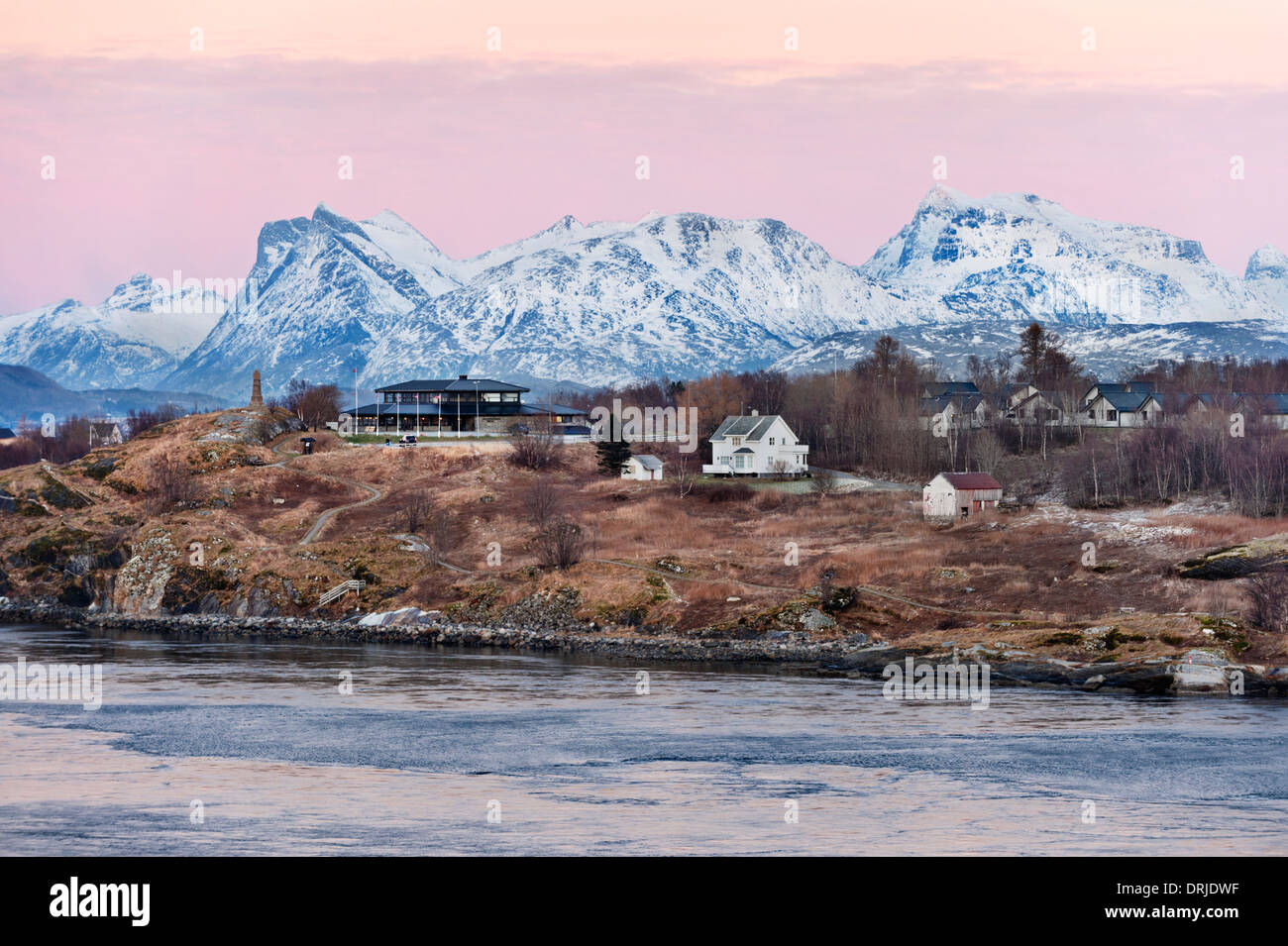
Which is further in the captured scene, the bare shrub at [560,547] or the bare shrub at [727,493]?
the bare shrub at [727,493]

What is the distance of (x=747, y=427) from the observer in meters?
130

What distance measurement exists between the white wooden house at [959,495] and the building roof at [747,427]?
30348mm

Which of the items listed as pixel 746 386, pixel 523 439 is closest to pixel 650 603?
pixel 523 439

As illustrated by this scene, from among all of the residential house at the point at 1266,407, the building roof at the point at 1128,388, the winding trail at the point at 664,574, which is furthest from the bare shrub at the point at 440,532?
the building roof at the point at 1128,388

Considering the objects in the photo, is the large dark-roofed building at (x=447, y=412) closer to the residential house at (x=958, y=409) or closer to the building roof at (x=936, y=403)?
the building roof at (x=936, y=403)

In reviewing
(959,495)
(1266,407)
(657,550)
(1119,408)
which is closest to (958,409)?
(1119,408)

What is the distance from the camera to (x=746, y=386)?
189 metres

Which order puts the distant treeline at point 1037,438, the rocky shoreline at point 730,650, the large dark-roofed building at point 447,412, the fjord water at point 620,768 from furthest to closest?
1. the large dark-roofed building at point 447,412
2. the distant treeline at point 1037,438
3. the rocky shoreline at point 730,650
4. the fjord water at point 620,768

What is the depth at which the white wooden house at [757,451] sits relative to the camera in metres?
128

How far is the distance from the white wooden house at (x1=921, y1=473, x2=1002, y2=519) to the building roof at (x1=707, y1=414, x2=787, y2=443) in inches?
1195
